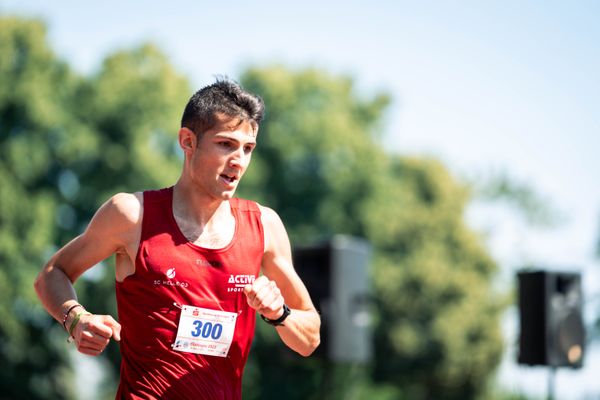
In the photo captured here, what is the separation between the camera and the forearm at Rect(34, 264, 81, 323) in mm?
3705

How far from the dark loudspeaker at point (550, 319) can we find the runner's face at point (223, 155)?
6.94m

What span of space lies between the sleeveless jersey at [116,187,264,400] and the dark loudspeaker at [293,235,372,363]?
28.8ft

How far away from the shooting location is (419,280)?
31594 mm

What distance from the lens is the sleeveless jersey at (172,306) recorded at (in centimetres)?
366

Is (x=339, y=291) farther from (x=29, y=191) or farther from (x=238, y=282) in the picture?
(x=29, y=191)

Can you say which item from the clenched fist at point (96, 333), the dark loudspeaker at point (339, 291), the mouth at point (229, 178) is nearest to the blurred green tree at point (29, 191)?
the dark loudspeaker at point (339, 291)

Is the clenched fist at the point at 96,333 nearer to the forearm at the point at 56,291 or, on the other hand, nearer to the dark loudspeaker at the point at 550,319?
the forearm at the point at 56,291

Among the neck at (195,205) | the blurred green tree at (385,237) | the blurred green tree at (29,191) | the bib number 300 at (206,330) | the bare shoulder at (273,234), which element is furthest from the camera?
the blurred green tree at (385,237)

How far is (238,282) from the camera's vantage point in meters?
3.78

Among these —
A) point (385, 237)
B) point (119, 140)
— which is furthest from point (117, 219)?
point (385, 237)

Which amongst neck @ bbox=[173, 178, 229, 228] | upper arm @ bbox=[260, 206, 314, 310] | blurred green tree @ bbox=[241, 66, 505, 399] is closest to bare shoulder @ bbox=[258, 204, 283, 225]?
upper arm @ bbox=[260, 206, 314, 310]

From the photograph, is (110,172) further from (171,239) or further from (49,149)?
(171,239)

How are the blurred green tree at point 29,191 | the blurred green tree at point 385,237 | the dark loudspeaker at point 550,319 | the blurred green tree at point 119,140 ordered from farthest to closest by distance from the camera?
the blurred green tree at point 385,237 < the blurred green tree at point 119,140 < the blurred green tree at point 29,191 < the dark loudspeaker at point 550,319

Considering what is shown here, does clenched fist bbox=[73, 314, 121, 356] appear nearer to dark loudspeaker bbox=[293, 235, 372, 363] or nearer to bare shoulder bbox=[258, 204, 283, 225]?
bare shoulder bbox=[258, 204, 283, 225]
